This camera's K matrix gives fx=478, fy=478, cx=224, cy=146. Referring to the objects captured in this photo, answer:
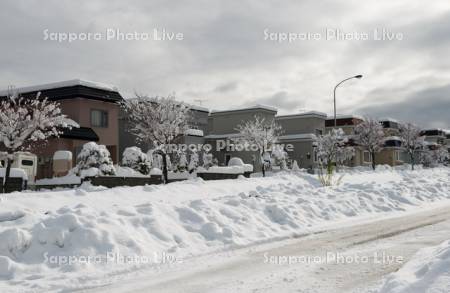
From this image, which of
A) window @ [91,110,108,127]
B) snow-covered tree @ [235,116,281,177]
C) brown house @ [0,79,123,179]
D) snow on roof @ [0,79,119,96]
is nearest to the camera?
brown house @ [0,79,123,179]

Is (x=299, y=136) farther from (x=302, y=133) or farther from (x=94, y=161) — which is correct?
(x=94, y=161)

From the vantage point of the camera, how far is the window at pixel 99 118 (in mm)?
33594

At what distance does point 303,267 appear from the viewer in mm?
8016

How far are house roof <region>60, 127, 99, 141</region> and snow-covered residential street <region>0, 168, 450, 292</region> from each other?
15072 mm

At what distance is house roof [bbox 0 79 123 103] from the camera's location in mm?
31969

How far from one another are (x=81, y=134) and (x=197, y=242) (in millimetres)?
22510

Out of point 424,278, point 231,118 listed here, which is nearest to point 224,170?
point 424,278

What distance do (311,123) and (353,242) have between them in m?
45.5

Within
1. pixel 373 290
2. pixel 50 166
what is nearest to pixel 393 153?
pixel 50 166

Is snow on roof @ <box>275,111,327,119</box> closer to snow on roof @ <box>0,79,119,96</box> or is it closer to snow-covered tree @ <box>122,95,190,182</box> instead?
snow on roof @ <box>0,79,119,96</box>

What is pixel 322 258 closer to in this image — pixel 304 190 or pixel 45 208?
pixel 45 208

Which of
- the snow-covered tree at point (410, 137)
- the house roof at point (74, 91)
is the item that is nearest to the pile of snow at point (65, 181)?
the house roof at point (74, 91)

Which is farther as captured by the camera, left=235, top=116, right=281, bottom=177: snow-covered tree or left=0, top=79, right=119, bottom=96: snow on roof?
left=235, top=116, right=281, bottom=177: snow-covered tree

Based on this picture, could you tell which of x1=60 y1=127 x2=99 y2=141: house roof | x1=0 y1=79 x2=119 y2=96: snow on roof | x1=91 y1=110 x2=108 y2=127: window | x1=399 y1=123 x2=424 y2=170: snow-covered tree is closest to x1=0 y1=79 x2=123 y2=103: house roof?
x1=0 y1=79 x2=119 y2=96: snow on roof
